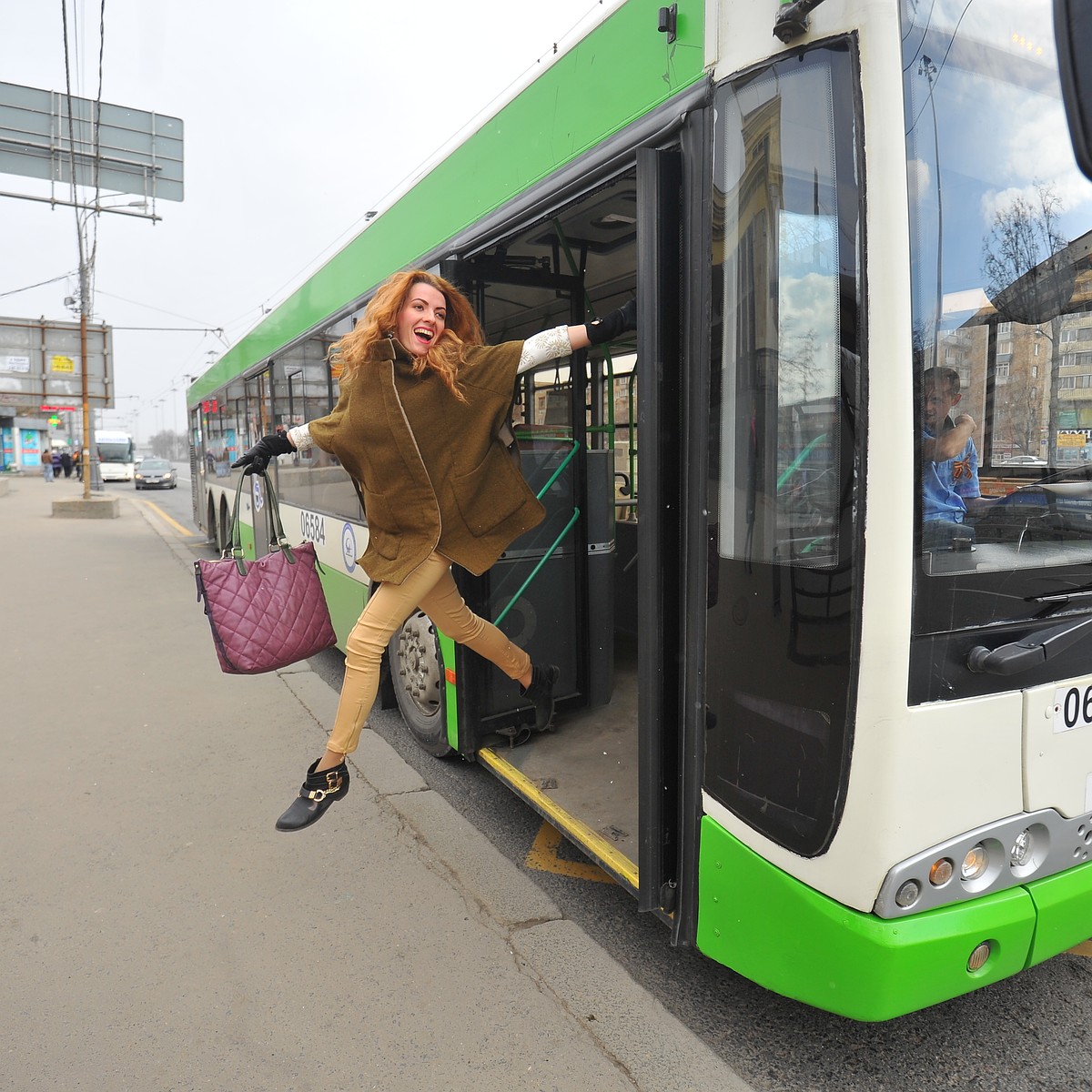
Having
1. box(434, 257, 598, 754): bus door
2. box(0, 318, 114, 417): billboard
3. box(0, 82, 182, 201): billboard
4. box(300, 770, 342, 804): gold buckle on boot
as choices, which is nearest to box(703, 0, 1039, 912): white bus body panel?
box(300, 770, 342, 804): gold buckle on boot

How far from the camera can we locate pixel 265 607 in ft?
10.2

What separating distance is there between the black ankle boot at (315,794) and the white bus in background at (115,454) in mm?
47530

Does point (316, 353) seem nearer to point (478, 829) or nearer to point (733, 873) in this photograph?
point (478, 829)

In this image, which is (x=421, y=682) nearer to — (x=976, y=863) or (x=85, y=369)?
(x=976, y=863)

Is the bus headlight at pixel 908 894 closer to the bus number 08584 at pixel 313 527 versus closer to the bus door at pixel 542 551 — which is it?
the bus door at pixel 542 551

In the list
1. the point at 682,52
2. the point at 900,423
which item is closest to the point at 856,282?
the point at 900,423

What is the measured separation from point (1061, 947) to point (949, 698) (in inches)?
28.7

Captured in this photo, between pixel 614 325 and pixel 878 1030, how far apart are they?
204cm

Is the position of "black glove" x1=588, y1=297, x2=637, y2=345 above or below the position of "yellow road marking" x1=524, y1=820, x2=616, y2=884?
above

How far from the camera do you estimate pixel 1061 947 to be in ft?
6.57

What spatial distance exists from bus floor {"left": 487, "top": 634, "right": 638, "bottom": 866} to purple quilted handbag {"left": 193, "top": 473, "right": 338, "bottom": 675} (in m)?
1.02

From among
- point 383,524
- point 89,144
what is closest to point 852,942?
point 383,524

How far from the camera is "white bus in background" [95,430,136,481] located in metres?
45.5

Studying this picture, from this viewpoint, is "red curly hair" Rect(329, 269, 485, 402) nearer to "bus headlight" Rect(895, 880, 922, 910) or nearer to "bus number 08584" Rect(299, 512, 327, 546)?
"bus headlight" Rect(895, 880, 922, 910)
